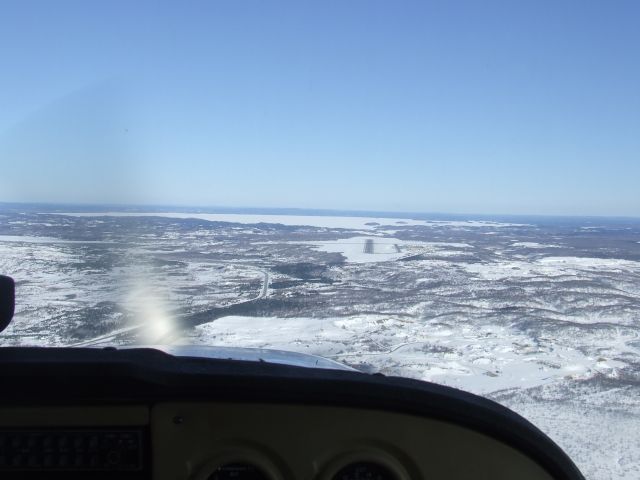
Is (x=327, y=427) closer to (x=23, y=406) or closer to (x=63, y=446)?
(x=63, y=446)

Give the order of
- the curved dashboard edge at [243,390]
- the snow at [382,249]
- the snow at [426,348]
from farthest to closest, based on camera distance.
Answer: the snow at [382,249] → the snow at [426,348] → the curved dashboard edge at [243,390]

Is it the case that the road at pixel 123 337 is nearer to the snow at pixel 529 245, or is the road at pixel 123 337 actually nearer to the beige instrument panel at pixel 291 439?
the beige instrument panel at pixel 291 439

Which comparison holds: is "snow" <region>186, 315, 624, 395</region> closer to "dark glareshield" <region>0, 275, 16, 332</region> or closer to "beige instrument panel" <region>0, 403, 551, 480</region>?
"beige instrument panel" <region>0, 403, 551, 480</region>

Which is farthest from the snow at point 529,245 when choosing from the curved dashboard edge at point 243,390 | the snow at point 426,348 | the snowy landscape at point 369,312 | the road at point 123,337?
the curved dashboard edge at point 243,390

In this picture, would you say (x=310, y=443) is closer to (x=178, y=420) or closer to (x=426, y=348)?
(x=178, y=420)

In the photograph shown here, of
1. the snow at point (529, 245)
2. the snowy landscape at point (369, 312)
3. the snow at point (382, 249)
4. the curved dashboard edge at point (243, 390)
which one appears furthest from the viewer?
the snow at point (529, 245)

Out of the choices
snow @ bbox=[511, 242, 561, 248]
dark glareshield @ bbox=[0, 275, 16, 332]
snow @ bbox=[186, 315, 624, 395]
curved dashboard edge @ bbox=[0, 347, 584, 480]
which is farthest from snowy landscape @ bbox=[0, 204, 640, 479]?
snow @ bbox=[511, 242, 561, 248]

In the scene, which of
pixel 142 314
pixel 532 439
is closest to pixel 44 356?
→ pixel 532 439
